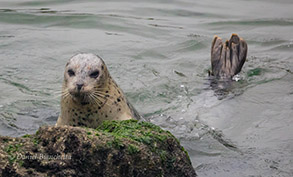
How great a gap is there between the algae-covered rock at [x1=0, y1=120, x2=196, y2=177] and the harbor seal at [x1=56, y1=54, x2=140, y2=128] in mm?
1431

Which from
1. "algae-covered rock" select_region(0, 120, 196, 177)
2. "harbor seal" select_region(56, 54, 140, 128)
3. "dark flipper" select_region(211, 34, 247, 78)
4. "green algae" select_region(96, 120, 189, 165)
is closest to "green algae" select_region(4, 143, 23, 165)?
"algae-covered rock" select_region(0, 120, 196, 177)

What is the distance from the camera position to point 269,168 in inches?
184

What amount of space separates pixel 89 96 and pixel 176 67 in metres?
3.58

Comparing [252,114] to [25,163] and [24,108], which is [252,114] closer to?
[24,108]

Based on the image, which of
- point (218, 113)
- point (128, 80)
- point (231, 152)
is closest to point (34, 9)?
point (128, 80)

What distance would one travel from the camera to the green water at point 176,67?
554 cm

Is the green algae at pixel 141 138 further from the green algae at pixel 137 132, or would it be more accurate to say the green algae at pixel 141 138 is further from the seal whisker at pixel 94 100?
the seal whisker at pixel 94 100

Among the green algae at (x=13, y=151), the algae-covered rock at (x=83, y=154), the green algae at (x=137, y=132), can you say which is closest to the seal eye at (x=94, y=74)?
the green algae at (x=137, y=132)

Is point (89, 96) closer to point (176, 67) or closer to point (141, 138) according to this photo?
point (141, 138)

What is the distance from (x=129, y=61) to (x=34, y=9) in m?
3.66

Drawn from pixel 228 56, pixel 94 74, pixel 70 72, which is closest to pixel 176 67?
pixel 228 56

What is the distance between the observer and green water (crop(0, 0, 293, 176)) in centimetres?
554

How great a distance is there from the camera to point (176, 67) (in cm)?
841

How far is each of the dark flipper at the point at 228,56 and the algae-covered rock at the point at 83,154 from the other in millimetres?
3970
